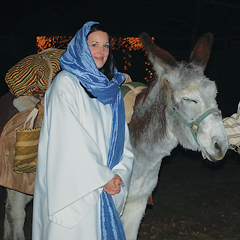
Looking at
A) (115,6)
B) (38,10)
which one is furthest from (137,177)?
(38,10)

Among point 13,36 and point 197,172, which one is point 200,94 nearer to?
point 197,172

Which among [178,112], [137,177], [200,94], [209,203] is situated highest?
[200,94]

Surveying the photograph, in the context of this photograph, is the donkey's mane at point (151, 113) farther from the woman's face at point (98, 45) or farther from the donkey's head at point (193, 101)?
the woman's face at point (98, 45)

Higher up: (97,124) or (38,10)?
(97,124)

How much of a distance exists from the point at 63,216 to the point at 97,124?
597mm

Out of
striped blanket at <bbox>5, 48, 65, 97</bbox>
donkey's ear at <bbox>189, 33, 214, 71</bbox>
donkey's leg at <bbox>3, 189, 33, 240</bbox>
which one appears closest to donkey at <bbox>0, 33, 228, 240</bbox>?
donkey's ear at <bbox>189, 33, 214, 71</bbox>

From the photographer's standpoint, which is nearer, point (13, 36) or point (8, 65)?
point (8, 65)

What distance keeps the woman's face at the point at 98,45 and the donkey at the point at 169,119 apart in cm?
61

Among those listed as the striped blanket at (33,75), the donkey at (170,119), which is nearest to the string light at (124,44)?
the striped blanket at (33,75)

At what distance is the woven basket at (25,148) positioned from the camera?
2.60 meters

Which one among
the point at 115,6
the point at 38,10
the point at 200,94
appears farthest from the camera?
the point at 38,10

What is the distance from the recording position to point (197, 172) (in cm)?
699

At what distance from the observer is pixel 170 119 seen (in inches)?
111

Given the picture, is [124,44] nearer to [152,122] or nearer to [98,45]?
[152,122]
